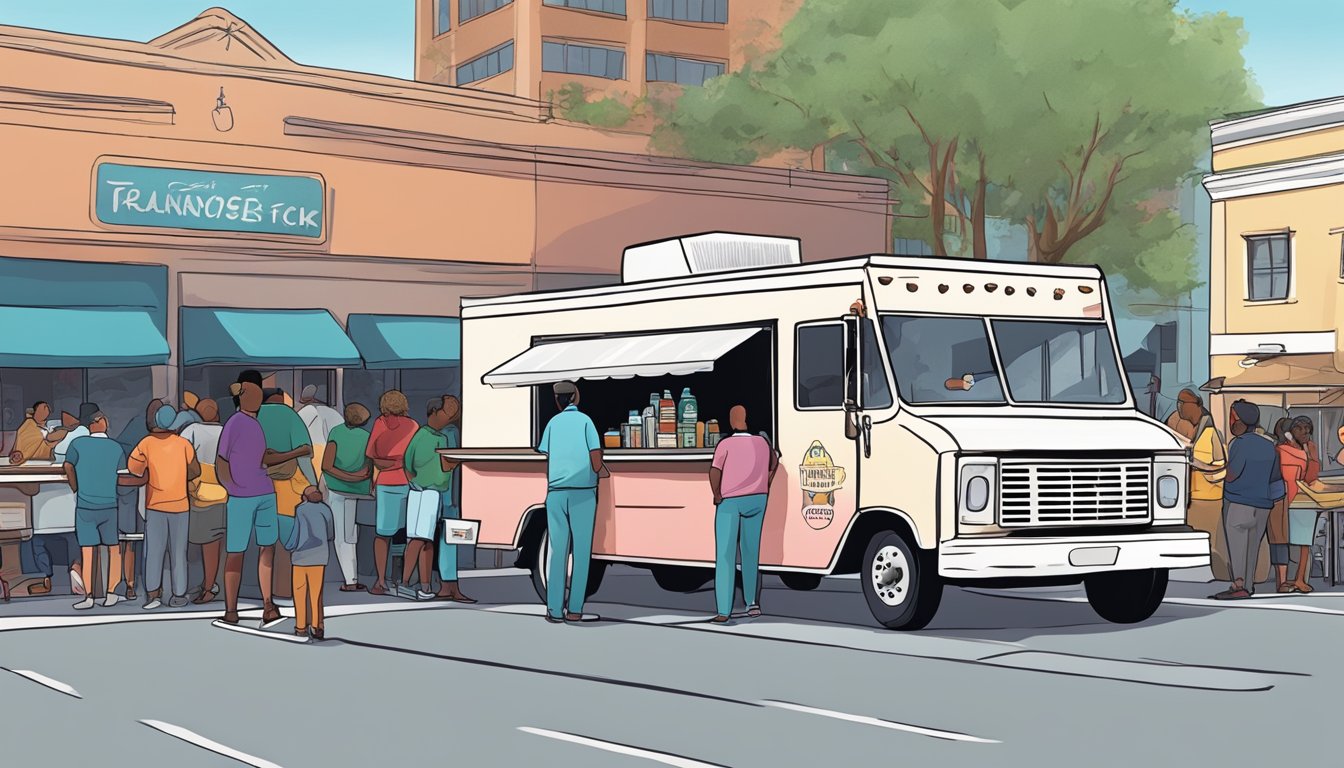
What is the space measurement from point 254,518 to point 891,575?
193 inches

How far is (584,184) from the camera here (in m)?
30.0

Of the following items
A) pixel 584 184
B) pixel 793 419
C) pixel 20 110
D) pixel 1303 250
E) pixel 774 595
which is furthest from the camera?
pixel 1303 250

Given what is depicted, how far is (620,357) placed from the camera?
17.2 metres

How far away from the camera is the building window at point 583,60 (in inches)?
2697

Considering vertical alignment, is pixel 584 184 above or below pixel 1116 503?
above

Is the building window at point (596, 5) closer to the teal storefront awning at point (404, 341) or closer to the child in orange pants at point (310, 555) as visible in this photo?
the teal storefront awning at point (404, 341)

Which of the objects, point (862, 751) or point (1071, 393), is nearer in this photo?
point (862, 751)

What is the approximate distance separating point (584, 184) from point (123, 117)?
286 inches

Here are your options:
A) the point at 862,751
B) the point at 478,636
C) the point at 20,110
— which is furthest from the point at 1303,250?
the point at 862,751

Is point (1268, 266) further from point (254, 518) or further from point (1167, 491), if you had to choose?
point (254, 518)

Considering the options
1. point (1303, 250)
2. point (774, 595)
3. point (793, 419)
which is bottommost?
point (774, 595)

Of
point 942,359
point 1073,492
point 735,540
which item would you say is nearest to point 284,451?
point 735,540

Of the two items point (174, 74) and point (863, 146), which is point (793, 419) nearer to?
point (174, 74)

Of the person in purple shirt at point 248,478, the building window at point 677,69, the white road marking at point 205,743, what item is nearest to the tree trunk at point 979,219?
the person in purple shirt at point 248,478
